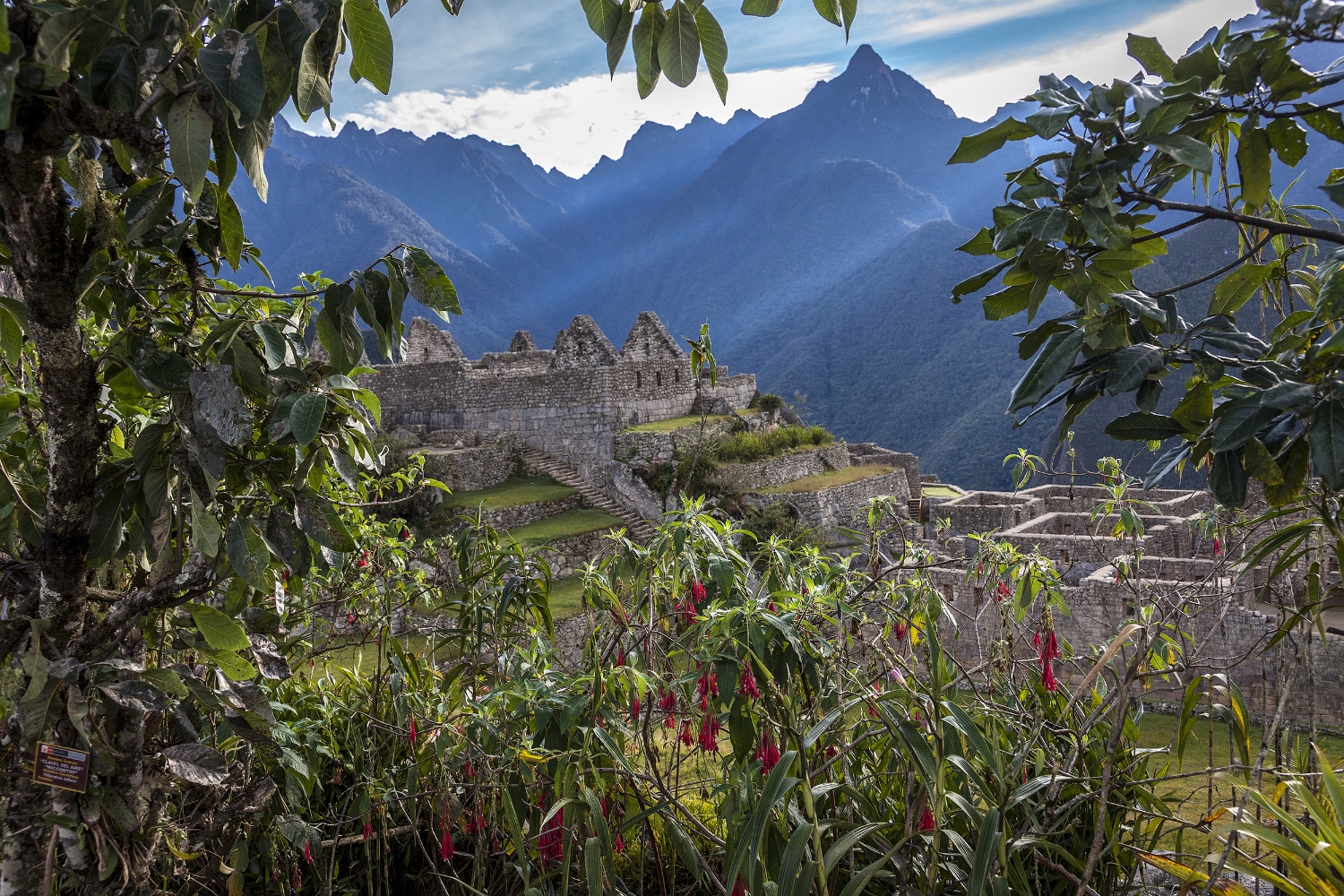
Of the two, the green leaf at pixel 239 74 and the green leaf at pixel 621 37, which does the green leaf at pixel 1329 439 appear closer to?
the green leaf at pixel 621 37

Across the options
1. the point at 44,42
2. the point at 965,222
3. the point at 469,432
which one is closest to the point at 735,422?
the point at 469,432

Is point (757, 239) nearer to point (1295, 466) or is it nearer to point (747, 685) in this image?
point (747, 685)

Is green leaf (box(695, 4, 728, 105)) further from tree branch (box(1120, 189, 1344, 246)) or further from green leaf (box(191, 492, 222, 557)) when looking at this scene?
green leaf (box(191, 492, 222, 557))

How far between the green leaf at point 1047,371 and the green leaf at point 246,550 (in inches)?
50.1

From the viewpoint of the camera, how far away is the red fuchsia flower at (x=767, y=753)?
5.61 feet

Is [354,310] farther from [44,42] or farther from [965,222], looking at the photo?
[965,222]

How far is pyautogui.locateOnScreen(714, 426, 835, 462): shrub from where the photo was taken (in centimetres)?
1238

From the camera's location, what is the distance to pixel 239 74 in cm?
100

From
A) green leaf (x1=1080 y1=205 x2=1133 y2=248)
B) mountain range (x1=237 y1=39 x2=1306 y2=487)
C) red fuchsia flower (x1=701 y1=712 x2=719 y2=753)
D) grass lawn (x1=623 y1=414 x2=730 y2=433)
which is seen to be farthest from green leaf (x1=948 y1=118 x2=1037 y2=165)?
mountain range (x1=237 y1=39 x2=1306 y2=487)

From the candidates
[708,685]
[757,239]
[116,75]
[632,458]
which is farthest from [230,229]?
[757,239]

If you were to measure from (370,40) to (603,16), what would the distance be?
359mm

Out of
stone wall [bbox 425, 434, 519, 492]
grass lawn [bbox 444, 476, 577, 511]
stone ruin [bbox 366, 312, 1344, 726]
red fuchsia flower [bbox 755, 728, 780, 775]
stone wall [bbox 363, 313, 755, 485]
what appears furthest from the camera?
stone wall [bbox 363, 313, 755, 485]

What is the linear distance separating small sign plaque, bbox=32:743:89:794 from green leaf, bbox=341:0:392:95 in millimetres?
1330

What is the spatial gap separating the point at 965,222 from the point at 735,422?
48.9 m
